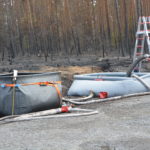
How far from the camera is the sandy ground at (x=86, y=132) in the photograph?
338cm

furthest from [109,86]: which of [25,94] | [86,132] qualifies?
[86,132]

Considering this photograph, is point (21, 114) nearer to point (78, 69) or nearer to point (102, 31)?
point (78, 69)

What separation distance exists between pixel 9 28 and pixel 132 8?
630cm

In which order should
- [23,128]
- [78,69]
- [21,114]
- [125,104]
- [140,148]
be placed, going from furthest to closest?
[78,69]
[125,104]
[21,114]
[23,128]
[140,148]

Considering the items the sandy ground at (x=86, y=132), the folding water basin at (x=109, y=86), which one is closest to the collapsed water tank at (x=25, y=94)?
the sandy ground at (x=86, y=132)

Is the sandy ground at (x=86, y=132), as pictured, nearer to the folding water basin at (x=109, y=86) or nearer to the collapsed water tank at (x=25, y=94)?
the collapsed water tank at (x=25, y=94)

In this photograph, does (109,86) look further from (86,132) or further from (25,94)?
(86,132)

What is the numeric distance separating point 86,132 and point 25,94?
142 centimetres

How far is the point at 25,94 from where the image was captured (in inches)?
194

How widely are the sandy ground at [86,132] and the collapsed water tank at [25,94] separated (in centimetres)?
46

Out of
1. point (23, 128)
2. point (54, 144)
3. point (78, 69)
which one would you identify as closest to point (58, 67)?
point (78, 69)

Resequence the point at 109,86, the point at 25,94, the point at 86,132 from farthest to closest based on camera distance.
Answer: the point at 109,86 < the point at 25,94 < the point at 86,132

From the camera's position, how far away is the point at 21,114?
5004 millimetres

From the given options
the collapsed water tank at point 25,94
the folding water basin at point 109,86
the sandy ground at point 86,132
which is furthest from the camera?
the folding water basin at point 109,86
